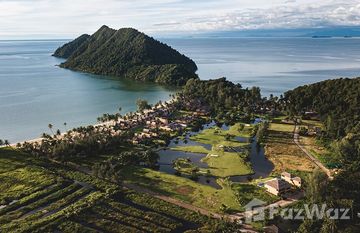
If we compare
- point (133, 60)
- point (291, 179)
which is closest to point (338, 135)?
point (291, 179)

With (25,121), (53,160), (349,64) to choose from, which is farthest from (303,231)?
(349,64)

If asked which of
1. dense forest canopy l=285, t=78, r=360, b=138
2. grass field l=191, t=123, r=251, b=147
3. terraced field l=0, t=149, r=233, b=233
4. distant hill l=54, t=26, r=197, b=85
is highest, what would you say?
distant hill l=54, t=26, r=197, b=85

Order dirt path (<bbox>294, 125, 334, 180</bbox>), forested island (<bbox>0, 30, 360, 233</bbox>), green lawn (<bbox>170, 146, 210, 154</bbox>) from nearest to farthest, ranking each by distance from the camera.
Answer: forested island (<bbox>0, 30, 360, 233</bbox>) < dirt path (<bbox>294, 125, 334, 180</bbox>) < green lawn (<bbox>170, 146, 210, 154</bbox>)

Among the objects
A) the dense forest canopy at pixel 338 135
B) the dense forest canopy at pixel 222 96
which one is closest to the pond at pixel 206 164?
the dense forest canopy at pixel 338 135

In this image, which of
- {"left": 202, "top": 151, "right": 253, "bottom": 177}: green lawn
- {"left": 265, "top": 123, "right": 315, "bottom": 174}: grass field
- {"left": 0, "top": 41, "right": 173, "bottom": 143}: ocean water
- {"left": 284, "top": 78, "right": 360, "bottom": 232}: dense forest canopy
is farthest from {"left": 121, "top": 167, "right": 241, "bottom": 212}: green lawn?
{"left": 0, "top": 41, "right": 173, "bottom": 143}: ocean water

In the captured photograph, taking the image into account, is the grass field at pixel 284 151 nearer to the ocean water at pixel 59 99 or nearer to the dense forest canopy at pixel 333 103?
the dense forest canopy at pixel 333 103

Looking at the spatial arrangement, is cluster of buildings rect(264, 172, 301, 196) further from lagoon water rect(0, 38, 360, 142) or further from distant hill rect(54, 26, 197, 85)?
distant hill rect(54, 26, 197, 85)

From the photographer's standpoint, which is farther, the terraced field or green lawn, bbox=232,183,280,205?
green lawn, bbox=232,183,280,205
